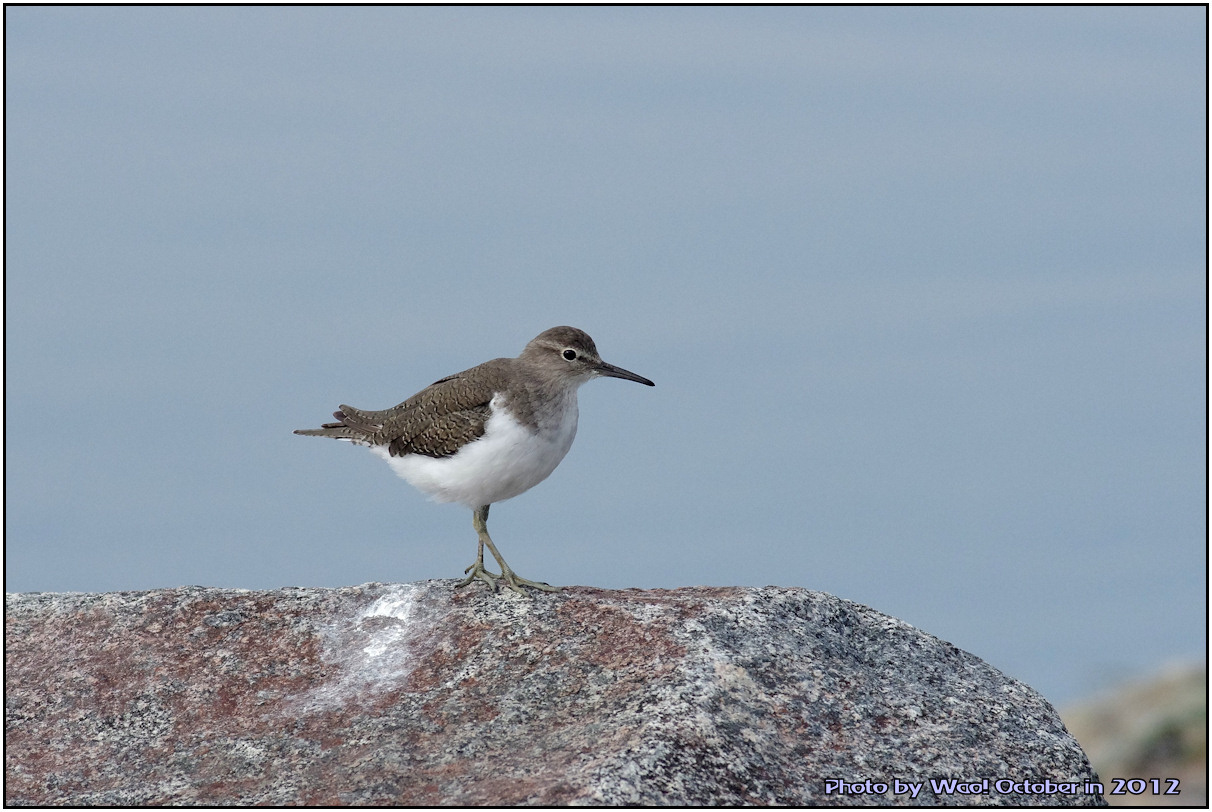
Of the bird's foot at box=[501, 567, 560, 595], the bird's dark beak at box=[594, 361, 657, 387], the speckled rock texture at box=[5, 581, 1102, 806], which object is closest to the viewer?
the speckled rock texture at box=[5, 581, 1102, 806]

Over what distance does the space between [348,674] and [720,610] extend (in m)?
2.25

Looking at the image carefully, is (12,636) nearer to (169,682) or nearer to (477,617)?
(169,682)

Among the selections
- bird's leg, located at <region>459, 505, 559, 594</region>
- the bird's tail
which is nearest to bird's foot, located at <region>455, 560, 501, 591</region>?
bird's leg, located at <region>459, 505, 559, 594</region>

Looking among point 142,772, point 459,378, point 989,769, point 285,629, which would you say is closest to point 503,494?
point 459,378

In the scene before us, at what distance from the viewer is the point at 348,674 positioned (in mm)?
7047

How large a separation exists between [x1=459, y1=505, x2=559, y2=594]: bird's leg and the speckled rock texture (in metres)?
0.30

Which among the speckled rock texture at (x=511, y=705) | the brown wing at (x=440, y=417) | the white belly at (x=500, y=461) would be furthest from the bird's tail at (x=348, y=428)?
the speckled rock texture at (x=511, y=705)

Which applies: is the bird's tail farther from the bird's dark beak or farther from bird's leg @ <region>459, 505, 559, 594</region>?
the bird's dark beak

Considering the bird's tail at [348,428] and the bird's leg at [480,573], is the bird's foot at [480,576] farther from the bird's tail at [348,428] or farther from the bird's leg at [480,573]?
the bird's tail at [348,428]

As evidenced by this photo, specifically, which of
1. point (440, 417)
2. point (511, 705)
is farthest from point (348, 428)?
point (511, 705)

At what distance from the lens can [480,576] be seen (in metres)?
8.28

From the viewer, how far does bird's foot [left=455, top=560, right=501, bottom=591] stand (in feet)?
26.6

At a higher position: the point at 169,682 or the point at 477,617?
the point at 477,617

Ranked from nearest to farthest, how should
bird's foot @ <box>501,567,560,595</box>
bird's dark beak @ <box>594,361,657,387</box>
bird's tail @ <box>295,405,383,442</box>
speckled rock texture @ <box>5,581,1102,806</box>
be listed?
speckled rock texture @ <box>5,581,1102,806</box>
bird's foot @ <box>501,567,560,595</box>
bird's dark beak @ <box>594,361,657,387</box>
bird's tail @ <box>295,405,383,442</box>
